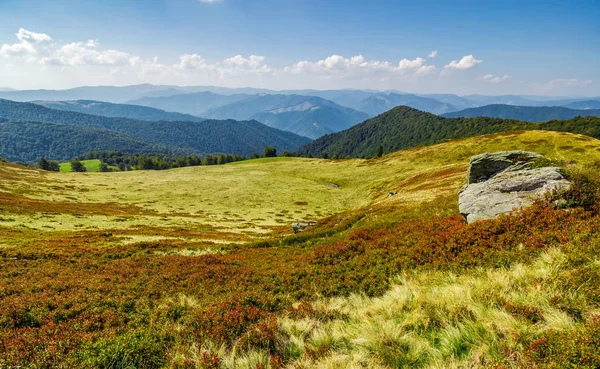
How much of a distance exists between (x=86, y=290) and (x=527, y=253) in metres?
18.2

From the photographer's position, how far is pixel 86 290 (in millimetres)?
12125

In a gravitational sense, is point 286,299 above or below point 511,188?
below

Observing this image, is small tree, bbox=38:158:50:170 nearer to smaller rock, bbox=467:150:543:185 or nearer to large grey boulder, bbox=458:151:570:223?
smaller rock, bbox=467:150:543:185

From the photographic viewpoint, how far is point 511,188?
619 inches

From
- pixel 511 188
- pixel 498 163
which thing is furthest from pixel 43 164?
pixel 511 188

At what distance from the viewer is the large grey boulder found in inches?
547

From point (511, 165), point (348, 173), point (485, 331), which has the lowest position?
point (348, 173)

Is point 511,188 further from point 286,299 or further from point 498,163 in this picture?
point 286,299

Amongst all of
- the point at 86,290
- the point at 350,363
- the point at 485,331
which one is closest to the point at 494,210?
A: the point at 485,331

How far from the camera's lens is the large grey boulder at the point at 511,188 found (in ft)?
45.6

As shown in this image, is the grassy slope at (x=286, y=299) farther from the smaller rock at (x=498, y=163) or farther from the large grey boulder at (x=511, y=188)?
the smaller rock at (x=498, y=163)

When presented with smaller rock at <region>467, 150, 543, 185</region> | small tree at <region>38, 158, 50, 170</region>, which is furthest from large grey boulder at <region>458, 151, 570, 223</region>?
small tree at <region>38, 158, 50, 170</region>

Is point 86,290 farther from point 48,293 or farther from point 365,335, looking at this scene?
point 365,335

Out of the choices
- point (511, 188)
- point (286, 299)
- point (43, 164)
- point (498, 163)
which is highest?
point (498, 163)
